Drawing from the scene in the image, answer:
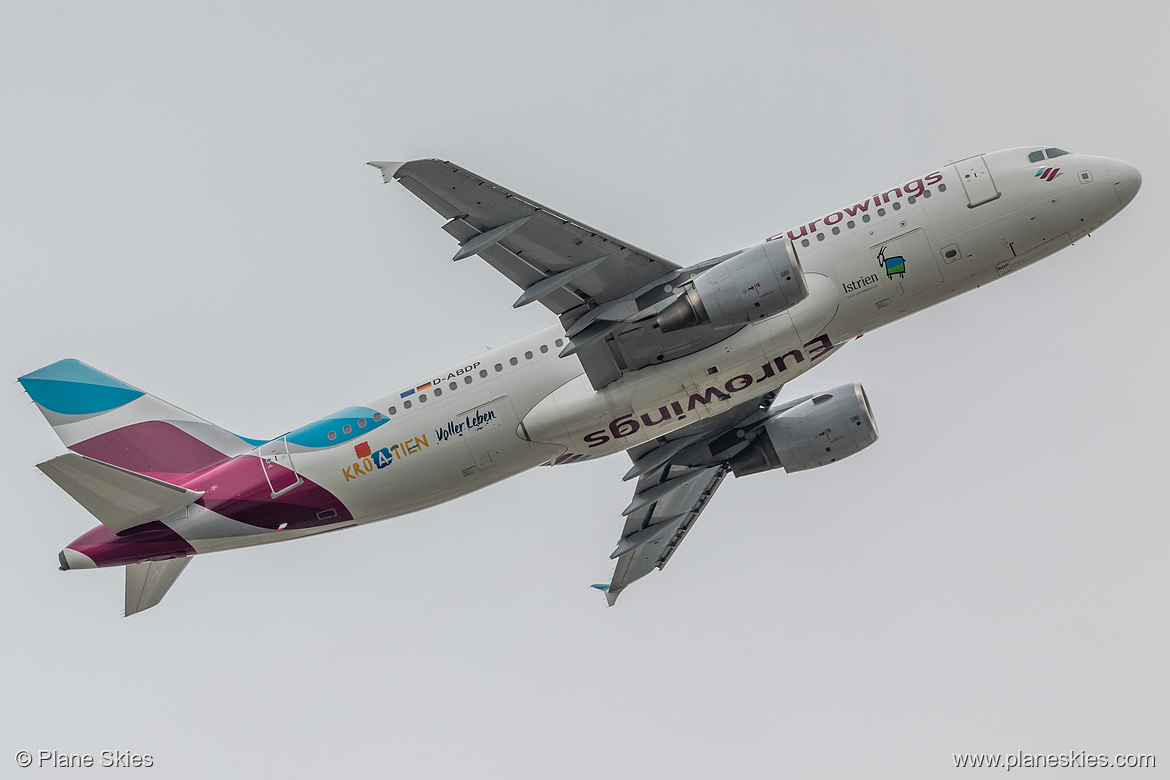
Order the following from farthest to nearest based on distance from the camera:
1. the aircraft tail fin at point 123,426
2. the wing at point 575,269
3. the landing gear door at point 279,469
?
the aircraft tail fin at point 123,426 < the landing gear door at point 279,469 < the wing at point 575,269

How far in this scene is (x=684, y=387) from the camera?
31031 mm

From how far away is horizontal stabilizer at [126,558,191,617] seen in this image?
33844 mm

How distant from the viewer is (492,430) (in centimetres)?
3170

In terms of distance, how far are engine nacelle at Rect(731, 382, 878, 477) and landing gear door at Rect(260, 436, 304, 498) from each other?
1479 centimetres

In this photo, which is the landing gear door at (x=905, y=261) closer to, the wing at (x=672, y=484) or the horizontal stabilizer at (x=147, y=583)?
the wing at (x=672, y=484)

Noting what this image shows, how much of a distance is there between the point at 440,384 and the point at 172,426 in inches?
356

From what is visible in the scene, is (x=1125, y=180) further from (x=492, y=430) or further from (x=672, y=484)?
(x=492, y=430)

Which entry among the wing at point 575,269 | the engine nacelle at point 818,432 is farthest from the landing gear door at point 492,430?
the engine nacelle at point 818,432

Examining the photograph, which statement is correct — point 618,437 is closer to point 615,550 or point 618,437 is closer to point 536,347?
point 536,347

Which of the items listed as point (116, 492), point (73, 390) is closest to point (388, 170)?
point (116, 492)

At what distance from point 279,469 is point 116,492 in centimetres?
437

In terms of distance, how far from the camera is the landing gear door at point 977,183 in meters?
30.1

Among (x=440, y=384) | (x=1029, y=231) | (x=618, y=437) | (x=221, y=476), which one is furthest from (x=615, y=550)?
(x=1029, y=231)

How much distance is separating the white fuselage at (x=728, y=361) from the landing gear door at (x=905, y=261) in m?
0.03
